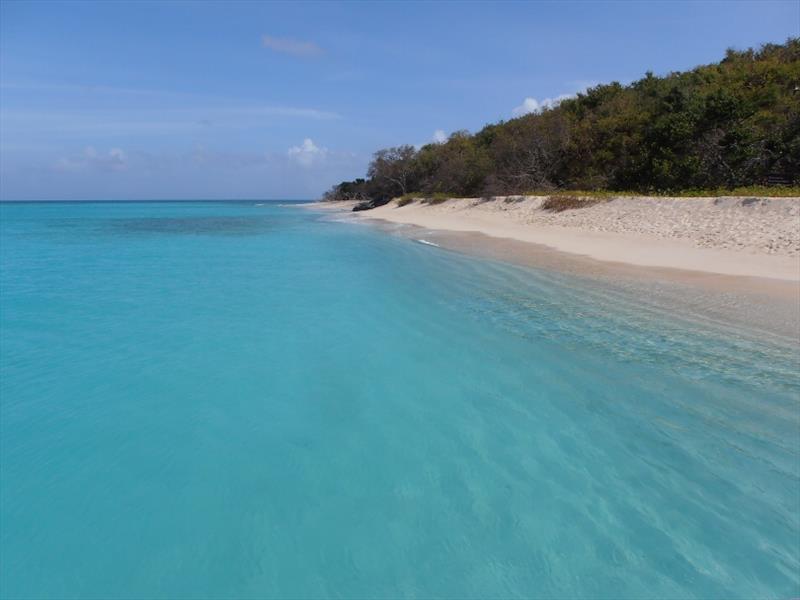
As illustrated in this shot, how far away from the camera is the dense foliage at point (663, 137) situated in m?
24.2

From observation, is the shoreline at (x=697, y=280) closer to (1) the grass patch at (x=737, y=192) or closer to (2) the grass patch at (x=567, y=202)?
(2) the grass patch at (x=567, y=202)

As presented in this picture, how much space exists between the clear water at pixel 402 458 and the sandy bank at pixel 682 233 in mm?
6591

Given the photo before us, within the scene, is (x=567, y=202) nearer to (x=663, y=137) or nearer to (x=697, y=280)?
(x=663, y=137)

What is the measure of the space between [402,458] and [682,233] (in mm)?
18048

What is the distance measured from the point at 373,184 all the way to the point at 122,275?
58.1 m

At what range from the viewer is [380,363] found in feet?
26.0

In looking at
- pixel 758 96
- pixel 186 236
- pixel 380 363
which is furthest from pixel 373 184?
pixel 380 363

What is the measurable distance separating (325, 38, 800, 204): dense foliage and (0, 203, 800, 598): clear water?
784 inches

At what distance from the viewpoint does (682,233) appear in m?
18.8

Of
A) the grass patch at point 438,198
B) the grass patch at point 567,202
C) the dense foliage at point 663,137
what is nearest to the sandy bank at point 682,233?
the grass patch at point 567,202

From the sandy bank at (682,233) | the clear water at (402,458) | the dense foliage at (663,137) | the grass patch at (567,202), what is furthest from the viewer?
the grass patch at (567,202)

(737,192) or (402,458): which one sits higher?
(737,192)

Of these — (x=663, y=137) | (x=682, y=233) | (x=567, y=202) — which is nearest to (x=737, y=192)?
(x=682, y=233)

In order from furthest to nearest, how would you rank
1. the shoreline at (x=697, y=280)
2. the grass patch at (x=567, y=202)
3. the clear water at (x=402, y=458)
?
the grass patch at (x=567, y=202) < the shoreline at (x=697, y=280) < the clear water at (x=402, y=458)
